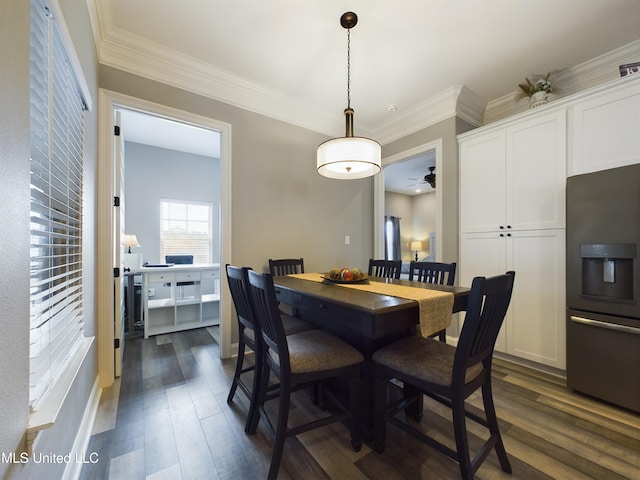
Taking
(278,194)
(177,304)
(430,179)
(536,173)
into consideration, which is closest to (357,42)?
(278,194)

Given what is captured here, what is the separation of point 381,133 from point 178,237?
3.97 meters

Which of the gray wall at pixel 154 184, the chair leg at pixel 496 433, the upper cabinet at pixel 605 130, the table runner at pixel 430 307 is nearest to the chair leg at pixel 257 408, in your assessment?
the table runner at pixel 430 307

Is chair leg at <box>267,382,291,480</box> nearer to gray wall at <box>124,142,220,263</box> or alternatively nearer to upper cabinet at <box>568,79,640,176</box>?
upper cabinet at <box>568,79,640,176</box>

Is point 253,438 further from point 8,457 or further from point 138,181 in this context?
point 138,181

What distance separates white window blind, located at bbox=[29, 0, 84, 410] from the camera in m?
0.94

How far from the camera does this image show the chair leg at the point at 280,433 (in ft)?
4.06

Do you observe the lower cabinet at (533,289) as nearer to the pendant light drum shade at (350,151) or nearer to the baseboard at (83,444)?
the pendant light drum shade at (350,151)

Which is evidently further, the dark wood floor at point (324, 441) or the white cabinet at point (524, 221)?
the white cabinet at point (524, 221)

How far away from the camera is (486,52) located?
236 centimetres

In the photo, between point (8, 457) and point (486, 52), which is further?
point (486, 52)

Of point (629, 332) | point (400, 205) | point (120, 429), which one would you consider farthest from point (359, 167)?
point (400, 205)

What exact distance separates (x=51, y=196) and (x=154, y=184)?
13.6 feet

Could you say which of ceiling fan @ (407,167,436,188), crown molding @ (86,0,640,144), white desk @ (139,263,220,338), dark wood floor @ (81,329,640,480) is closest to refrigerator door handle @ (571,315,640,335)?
dark wood floor @ (81,329,640,480)

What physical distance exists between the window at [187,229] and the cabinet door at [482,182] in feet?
14.5
